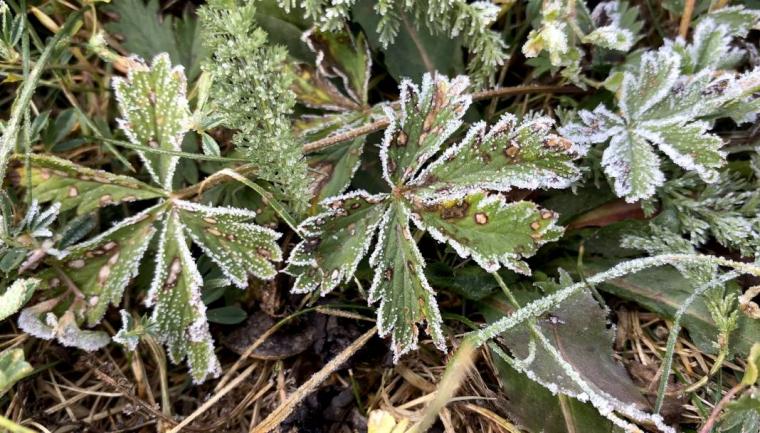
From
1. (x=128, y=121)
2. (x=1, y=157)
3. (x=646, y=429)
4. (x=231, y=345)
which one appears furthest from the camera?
(x=231, y=345)

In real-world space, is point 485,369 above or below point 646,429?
above

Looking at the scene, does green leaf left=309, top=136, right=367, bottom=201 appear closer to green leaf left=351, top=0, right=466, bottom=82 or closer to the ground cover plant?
the ground cover plant

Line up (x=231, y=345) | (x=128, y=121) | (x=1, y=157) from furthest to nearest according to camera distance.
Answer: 1. (x=231, y=345)
2. (x=128, y=121)
3. (x=1, y=157)

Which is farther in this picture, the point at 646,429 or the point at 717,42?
the point at 717,42

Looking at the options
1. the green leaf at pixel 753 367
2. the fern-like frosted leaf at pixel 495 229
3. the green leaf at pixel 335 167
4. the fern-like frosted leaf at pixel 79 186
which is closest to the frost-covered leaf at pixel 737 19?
the fern-like frosted leaf at pixel 495 229

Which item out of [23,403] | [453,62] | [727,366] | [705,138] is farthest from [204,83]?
[727,366]

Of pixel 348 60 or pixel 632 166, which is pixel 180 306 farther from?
pixel 632 166

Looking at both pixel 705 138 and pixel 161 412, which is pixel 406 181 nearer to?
pixel 705 138

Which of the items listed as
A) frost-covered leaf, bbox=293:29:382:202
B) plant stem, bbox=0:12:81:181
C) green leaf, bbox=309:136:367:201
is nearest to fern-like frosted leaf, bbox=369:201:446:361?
green leaf, bbox=309:136:367:201

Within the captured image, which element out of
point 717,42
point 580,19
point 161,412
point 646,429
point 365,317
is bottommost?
point 646,429
